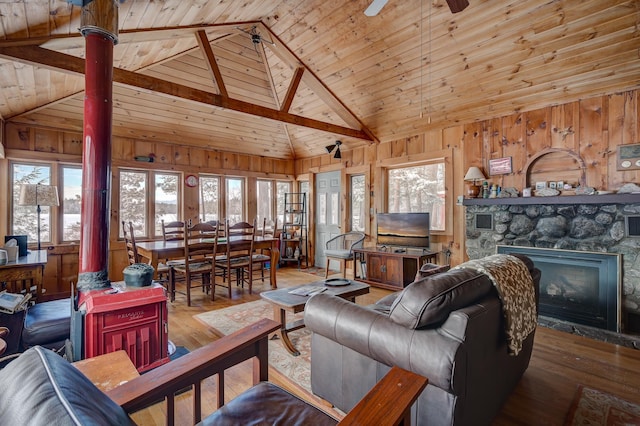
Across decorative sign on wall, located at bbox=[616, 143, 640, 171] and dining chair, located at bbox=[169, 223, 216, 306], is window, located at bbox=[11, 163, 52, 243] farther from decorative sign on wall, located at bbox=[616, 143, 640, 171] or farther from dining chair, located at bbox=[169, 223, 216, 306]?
decorative sign on wall, located at bbox=[616, 143, 640, 171]

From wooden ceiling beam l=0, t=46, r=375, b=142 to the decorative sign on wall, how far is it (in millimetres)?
3342

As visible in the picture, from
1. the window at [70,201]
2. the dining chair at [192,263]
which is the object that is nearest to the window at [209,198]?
the dining chair at [192,263]

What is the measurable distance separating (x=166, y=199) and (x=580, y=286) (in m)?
6.00

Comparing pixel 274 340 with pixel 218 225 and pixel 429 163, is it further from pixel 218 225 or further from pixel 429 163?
pixel 429 163

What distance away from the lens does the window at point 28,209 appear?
4.31 meters

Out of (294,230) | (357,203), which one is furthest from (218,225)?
(294,230)

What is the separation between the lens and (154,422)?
1855 mm

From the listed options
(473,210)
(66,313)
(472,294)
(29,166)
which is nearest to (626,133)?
(473,210)

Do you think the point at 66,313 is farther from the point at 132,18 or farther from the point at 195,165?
the point at 195,165

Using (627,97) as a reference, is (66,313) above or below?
below

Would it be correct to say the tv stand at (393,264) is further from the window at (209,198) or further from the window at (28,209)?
the window at (28,209)

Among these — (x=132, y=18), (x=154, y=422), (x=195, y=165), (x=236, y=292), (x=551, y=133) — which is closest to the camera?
(x=154, y=422)

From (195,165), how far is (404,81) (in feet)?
12.7

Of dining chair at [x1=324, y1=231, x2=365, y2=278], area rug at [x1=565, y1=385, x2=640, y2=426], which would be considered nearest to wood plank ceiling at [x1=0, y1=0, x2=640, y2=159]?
dining chair at [x1=324, y1=231, x2=365, y2=278]
